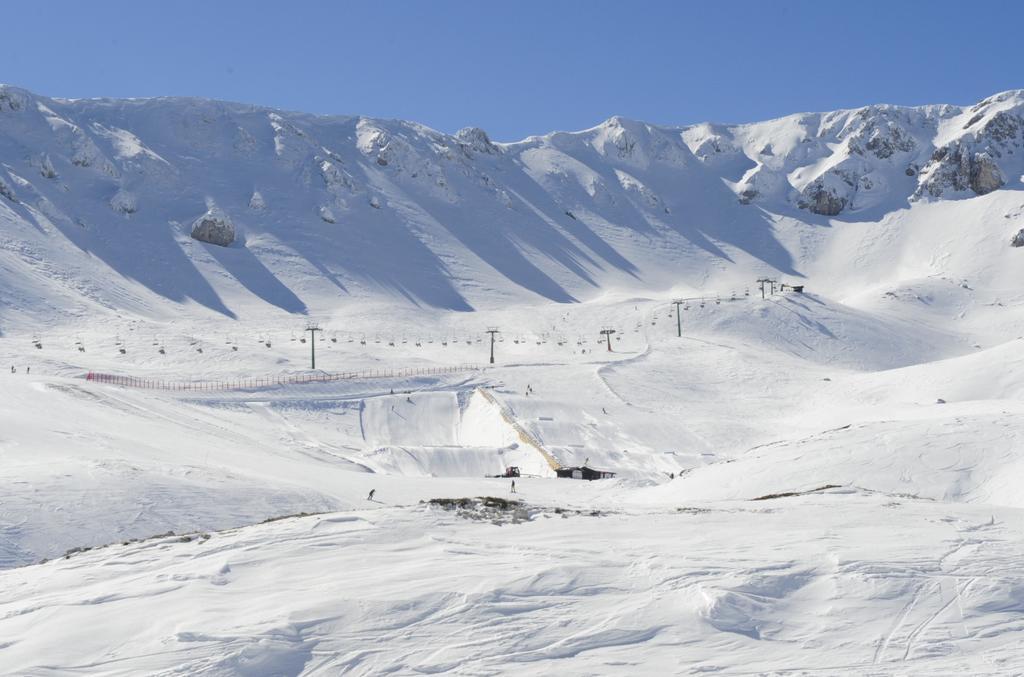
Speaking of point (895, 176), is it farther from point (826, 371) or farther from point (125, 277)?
point (125, 277)

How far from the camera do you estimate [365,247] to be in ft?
331

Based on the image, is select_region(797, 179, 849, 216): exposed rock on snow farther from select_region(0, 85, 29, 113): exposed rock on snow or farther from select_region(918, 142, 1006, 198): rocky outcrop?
select_region(0, 85, 29, 113): exposed rock on snow

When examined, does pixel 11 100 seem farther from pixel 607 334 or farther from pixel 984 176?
pixel 984 176

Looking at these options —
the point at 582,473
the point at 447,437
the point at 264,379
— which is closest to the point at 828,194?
the point at 447,437

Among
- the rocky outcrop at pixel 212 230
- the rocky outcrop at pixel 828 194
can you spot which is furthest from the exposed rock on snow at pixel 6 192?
the rocky outcrop at pixel 828 194

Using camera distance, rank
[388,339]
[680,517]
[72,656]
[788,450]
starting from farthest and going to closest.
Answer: [388,339]
[788,450]
[680,517]
[72,656]

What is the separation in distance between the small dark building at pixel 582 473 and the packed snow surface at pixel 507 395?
0.72m

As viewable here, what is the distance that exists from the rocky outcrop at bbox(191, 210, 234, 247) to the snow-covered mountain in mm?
217

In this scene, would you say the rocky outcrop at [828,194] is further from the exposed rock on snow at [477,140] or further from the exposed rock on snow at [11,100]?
the exposed rock on snow at [11,100]

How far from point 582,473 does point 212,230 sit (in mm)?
67310

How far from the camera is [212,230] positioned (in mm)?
94062

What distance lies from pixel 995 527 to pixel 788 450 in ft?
38.8

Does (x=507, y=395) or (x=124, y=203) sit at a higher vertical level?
(x=124, y=203)

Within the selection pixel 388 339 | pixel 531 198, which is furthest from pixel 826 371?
pixel 531 198
